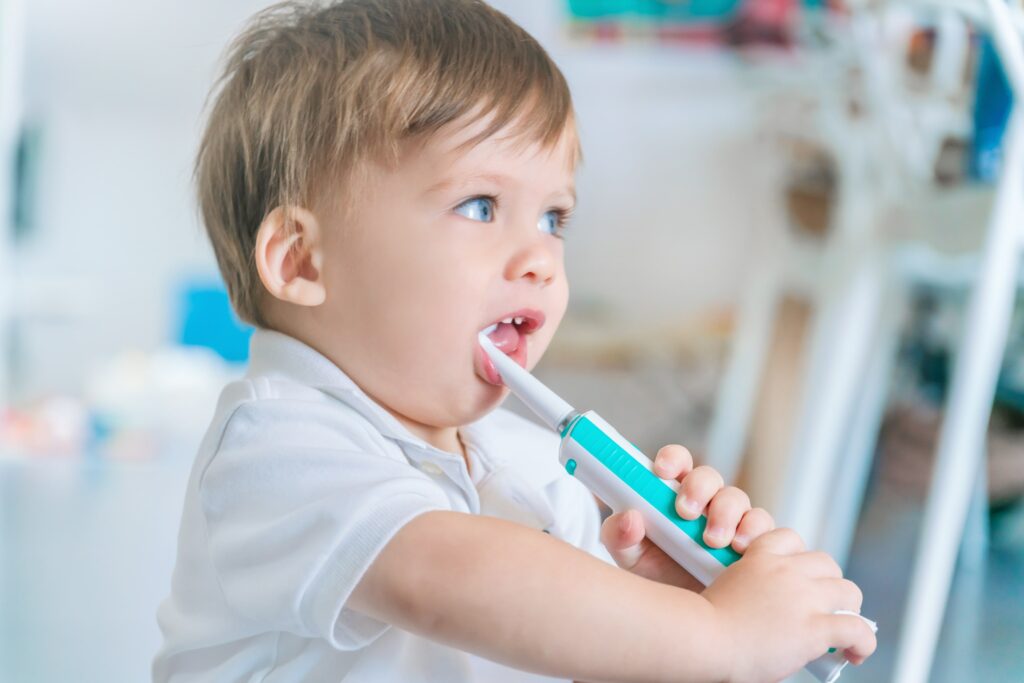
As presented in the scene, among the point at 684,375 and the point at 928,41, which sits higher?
the point at 928,41

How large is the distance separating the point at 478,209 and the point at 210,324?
2.19 meters

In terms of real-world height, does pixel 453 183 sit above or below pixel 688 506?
above

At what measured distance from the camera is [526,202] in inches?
23.1

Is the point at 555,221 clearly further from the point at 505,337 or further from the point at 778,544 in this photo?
the point at 778,544

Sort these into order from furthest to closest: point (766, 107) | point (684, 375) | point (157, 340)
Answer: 1. point (157, 340)
2. point (684, 375)
3. point (766, 107)

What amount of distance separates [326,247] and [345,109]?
7 centimetres

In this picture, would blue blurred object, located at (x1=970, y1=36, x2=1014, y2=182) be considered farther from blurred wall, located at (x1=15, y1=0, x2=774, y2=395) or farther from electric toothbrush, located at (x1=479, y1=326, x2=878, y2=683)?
→ blurred wall, located at (x1=15, y1=0, x2=774, y2=395)

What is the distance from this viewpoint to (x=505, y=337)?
596mm

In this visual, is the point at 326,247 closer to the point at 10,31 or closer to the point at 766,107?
the point at 10,31

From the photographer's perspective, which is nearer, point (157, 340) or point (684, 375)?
point (684, 375)

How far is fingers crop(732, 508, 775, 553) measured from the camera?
52cm

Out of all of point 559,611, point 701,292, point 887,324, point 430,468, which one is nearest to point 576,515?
point 430,468

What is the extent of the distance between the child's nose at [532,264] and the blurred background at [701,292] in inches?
10.2

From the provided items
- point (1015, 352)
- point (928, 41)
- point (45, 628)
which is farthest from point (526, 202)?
point (1015, 352)
